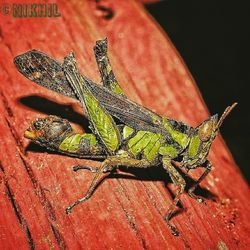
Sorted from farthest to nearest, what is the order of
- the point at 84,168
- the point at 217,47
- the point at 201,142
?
the point at 217,47
the point at 84,168
the point at 201,142

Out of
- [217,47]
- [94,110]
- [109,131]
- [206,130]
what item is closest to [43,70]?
[94,110]

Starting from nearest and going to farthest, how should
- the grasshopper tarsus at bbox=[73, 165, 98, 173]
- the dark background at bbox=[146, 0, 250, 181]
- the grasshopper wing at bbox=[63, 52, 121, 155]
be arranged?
the grasshopper wing at bbox=[63, 52, 121, 155], the grasshopper tarsus at bbox=[73, 165, 98, 173], the dark background at bbox=[146, 0, 250, 181]

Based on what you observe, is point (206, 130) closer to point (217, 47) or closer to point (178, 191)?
point (178, 191)

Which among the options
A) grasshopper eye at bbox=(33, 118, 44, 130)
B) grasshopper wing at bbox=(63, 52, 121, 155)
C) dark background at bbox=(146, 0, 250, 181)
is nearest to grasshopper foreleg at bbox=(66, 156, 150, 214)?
grasshopper wing at bbox=(63, 52, 121, 155)

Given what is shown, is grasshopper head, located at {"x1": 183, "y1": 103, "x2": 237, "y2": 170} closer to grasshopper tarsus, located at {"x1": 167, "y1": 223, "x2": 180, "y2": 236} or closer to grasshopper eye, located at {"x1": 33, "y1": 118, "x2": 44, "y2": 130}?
grasshopper tarsus, located at {"x1": 167, "y1": 223, "x2": 180, "y2": 236}

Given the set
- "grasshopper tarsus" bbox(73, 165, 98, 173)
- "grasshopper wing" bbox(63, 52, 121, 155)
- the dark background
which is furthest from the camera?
the dark background

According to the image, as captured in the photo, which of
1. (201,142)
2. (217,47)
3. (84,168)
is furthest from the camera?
(217,47)

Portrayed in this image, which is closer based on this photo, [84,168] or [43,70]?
[43,70]
